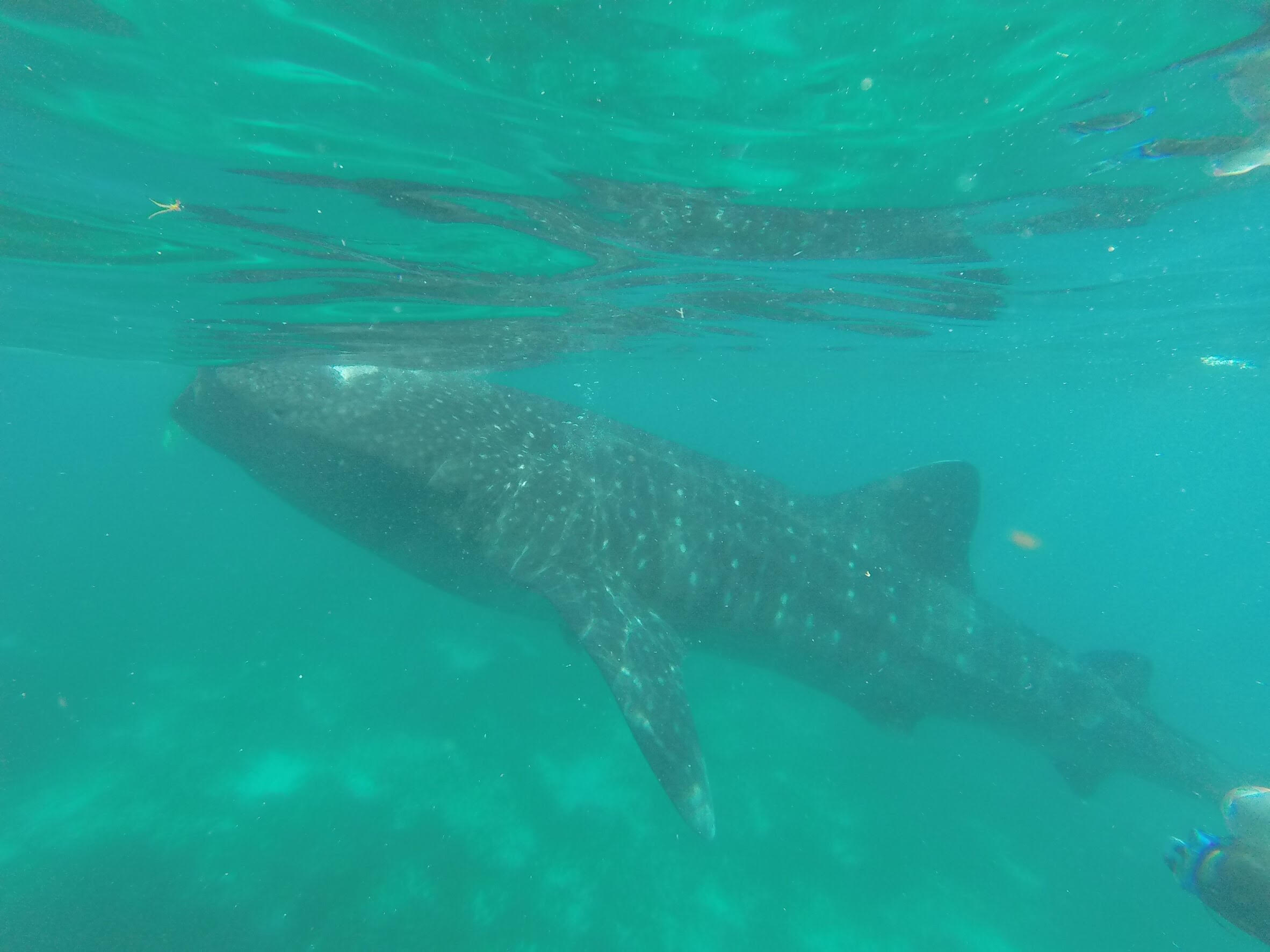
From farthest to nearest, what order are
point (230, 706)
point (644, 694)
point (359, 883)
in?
point (230, 706) < point (359, 883) < point (644, 694)

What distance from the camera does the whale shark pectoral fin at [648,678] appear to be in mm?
6938

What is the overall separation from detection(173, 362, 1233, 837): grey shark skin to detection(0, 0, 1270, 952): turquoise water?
3.21 m

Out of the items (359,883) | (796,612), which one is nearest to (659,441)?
(796,612)

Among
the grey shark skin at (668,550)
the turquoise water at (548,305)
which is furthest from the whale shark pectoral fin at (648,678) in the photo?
the turquoise water at (548,305)

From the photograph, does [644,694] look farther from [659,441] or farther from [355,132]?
[355,132]

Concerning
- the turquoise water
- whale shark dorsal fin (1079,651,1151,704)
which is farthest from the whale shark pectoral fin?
whale shark dorsal fin (1079,651,1151,704)

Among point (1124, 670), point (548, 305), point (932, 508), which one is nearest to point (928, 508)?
point (932, 508)

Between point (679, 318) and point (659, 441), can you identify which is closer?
point (659, 441)

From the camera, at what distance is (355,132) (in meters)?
7.98

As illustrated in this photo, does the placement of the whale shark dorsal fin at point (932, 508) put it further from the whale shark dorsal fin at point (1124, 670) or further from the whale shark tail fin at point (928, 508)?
the whale shark dorsal fin at point (1124, 670)

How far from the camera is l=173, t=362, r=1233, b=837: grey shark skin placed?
8.74 metres

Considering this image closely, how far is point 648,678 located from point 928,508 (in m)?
5.95

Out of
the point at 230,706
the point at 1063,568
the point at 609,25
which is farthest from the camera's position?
the point at 1063,568

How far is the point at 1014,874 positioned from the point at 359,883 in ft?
39.3
